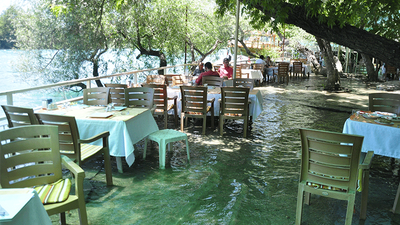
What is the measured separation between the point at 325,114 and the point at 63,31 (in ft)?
32.1

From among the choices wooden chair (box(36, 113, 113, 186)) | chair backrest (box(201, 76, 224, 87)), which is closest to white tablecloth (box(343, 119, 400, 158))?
wooden chair (box(36, 113, 113, 186))

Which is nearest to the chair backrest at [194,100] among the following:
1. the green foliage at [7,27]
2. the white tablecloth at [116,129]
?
the white tablecloth at [116,129]

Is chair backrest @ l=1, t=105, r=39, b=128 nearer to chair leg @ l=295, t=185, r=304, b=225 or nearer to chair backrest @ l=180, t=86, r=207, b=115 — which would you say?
chair leg @ l=295, t=185, r=304, b=225

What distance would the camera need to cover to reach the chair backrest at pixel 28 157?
2.55 m

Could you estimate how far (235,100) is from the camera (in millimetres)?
6004

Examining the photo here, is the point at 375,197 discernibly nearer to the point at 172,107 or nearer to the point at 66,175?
the point at 66,175

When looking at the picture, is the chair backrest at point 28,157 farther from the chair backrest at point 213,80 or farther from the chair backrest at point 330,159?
the chair backrest at point 213,80

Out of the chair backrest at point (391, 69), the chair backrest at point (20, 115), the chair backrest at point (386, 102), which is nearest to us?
the chair backrest at point (20, 115)

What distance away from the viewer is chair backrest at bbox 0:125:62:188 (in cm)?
255

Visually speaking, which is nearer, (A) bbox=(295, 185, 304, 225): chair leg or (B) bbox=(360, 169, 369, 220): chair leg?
(A) bbox=(295, 185, 304, 225): chair leg

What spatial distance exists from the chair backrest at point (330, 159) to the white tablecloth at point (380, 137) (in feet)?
3.67

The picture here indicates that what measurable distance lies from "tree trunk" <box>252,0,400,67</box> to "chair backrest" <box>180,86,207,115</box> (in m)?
1.91

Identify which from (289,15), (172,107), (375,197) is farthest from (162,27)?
(375,197)

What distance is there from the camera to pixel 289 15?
5.64 meters
